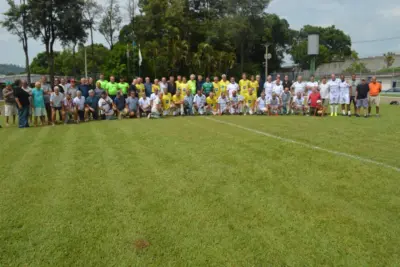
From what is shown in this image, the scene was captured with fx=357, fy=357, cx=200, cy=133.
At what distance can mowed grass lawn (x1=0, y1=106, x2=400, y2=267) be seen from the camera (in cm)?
366

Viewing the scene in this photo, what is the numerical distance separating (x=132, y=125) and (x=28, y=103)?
4033mm

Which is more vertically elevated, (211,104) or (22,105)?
(22,105)

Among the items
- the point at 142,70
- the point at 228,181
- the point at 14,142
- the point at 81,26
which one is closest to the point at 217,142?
the point at 228,181

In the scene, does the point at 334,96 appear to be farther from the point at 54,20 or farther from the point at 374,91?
the point at 54,20

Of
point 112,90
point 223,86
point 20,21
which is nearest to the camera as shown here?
point 112,90

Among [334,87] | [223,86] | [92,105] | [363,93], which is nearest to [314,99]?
[334,87]

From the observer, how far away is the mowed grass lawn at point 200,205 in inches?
144

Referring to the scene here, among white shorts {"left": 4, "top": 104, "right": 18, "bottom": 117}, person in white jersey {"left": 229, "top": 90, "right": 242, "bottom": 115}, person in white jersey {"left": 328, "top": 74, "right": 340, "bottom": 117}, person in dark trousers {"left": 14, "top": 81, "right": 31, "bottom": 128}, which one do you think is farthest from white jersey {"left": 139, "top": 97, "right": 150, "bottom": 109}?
person in white jersey {"left": 328, "top": 74, "right": 340, "bottom": 117}

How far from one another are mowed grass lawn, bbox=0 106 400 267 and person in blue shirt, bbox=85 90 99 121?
20.1ft

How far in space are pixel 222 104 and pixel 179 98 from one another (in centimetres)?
203

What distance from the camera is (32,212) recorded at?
4.68 m

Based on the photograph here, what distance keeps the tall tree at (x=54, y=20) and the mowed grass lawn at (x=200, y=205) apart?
31673 millimetres

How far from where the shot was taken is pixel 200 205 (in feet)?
15.8

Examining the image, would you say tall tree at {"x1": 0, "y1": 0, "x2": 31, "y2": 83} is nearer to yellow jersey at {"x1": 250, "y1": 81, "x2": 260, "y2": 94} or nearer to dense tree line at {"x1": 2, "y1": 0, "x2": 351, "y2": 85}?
dense tree line at {"x1": 2, "y1": 0, "x2": 351, "y2": 85}
